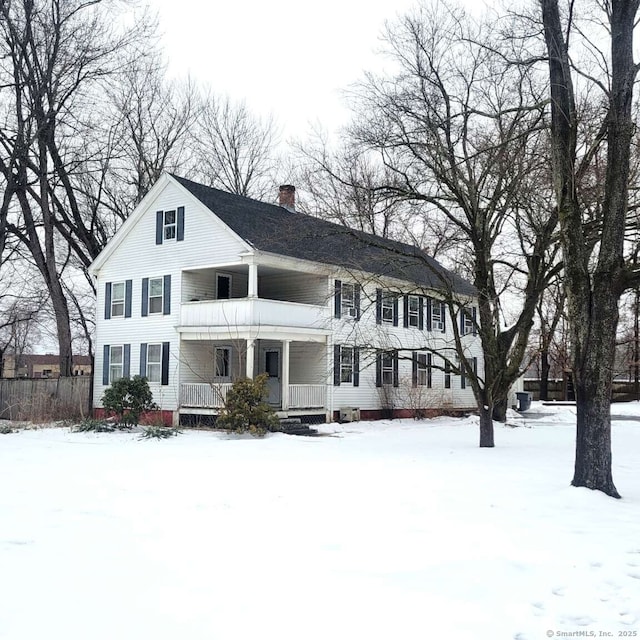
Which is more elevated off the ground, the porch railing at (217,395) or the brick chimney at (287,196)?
the brick chimney at (287,196)

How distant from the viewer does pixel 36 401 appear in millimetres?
25453

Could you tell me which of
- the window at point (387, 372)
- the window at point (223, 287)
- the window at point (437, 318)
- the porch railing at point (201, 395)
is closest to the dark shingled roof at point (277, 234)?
the window at point (223, 287)

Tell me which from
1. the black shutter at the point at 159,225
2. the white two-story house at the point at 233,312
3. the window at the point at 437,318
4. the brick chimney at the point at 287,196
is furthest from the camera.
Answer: the window at the point at 437,318

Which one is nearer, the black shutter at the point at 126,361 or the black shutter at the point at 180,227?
the black shutter at the point at 180,227

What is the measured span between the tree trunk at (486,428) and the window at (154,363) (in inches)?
478

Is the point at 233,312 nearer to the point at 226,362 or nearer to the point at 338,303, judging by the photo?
the point at 226,362

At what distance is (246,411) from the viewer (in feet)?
65.8

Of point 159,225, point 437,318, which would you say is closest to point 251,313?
point 159,225

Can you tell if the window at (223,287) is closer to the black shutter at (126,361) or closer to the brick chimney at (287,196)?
the black shutter at (126,361)

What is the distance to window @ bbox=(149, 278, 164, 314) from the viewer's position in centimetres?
2558

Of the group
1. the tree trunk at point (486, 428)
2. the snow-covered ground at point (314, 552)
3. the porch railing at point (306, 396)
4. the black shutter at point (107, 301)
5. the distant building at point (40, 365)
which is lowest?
the snow-covered ground at point (314, 552)

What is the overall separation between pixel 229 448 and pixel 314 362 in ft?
31.1

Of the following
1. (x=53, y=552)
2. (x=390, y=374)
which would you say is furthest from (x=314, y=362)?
(x=53, y=552)

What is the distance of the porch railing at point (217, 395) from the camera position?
23.0 m
